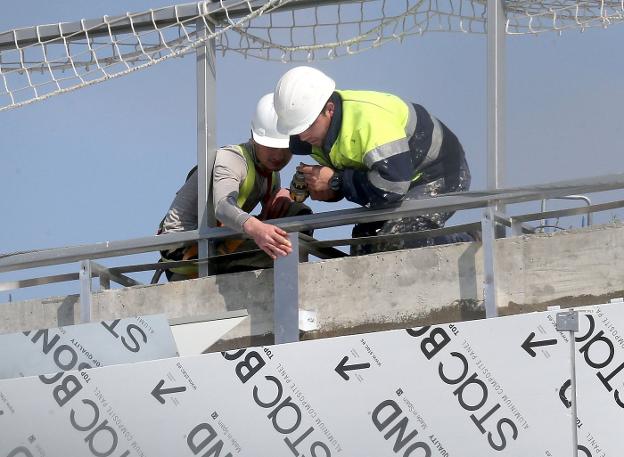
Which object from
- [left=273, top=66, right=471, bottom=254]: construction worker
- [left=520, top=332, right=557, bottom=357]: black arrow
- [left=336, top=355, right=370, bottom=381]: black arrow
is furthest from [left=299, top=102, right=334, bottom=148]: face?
[left=520, top=332, right=557, bottom=357]: black arrow

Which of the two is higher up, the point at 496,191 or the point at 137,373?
the point at 496,191

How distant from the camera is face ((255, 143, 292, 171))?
8.55 meters

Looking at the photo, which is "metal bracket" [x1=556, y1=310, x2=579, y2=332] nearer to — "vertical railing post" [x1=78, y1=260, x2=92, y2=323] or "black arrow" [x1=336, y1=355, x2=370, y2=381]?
"black arrow" [x1=336, y1=355, x2=370, y2=381]

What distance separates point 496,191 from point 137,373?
2.02m

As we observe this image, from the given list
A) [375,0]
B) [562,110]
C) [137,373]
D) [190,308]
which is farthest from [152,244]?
[562,110]

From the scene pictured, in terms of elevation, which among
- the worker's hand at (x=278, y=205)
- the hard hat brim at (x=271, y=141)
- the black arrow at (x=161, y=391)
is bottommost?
the black arrow at (x=161, y=391)

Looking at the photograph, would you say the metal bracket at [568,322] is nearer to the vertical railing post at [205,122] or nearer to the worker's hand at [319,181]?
the worker's hand at [319,181]

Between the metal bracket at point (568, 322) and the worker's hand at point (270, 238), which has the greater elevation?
the metal bracket at point (568, 322)

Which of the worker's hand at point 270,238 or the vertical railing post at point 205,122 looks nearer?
the worker's hand at point 270,238

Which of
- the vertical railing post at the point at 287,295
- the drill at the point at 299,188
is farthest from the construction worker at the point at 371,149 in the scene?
the vertical railing post at the point at 287,295

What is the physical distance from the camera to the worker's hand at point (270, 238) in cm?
802

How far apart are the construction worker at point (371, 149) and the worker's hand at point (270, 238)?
1.07 feet

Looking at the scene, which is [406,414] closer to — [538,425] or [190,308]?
[538,425]

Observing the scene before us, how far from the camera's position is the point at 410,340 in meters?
7.10
